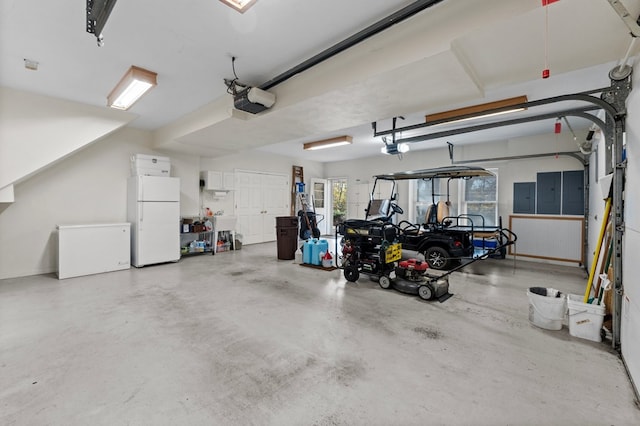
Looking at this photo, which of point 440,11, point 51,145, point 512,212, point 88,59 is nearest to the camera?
→ point 440,11

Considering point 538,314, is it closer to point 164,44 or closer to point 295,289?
point 295,289

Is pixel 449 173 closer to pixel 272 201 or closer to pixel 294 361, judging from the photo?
pixel 294 361

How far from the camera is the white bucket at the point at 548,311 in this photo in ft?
9.49

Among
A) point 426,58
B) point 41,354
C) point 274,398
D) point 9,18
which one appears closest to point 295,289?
point 274,398

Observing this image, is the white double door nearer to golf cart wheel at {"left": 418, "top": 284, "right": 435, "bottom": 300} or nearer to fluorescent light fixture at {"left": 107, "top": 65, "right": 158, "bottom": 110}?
fluorescent light fixture at {"left": 107, "top": 65, "right": 158, "bottom": 110}

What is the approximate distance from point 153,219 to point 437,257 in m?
5.97

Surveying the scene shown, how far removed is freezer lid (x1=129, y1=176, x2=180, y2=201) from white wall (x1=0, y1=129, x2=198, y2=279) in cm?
54

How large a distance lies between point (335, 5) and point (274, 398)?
10.2 ft

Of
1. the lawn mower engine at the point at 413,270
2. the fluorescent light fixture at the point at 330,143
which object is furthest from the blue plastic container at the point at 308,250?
the fluorescent light fixture at the point at 330,143

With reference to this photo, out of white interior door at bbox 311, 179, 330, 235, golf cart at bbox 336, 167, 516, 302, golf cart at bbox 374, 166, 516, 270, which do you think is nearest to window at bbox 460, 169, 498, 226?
golf cart at bbox 374, 166, 516, 270

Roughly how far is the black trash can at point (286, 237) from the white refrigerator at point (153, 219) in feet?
7.50

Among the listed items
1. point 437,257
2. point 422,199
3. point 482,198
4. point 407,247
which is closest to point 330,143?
point 407,247

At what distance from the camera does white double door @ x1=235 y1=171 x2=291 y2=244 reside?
8.54 meters

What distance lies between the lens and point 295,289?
14.2 feet
